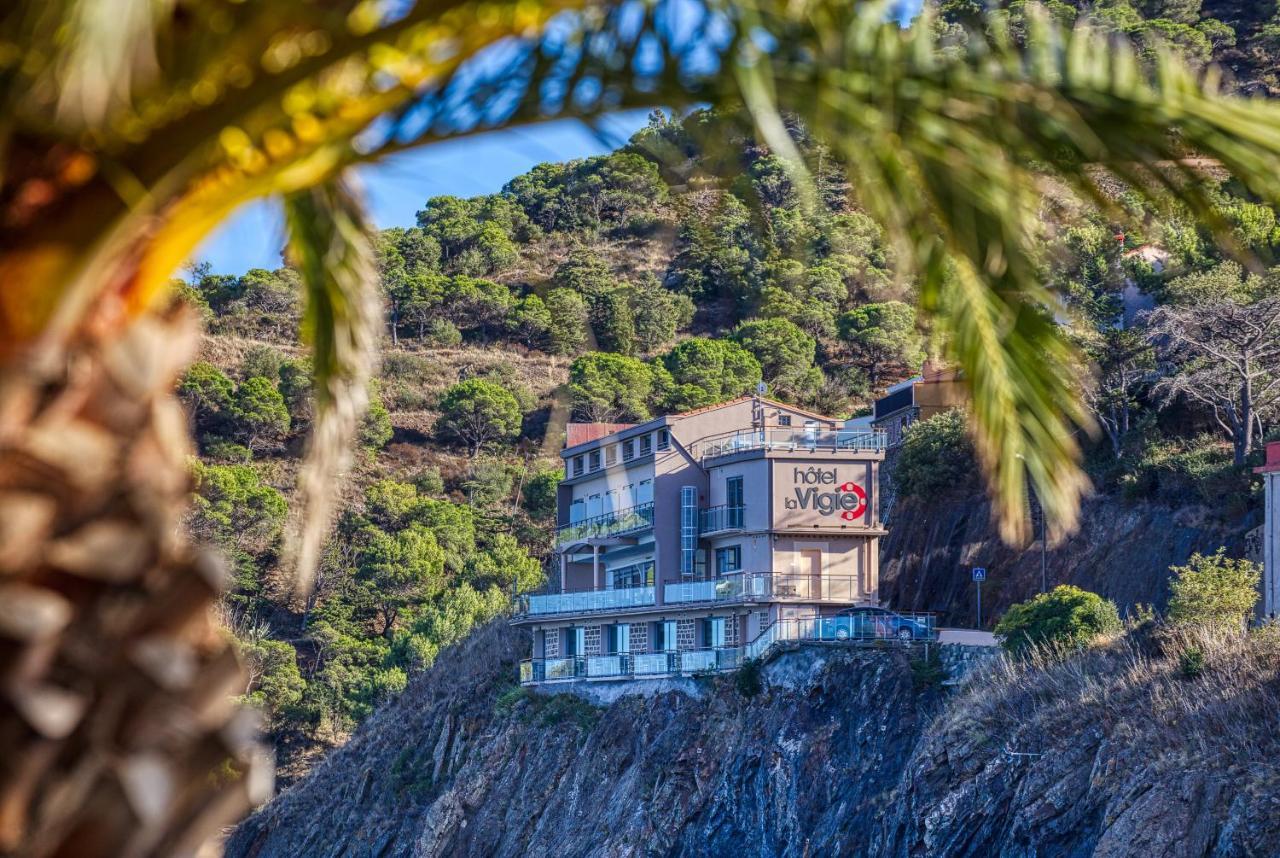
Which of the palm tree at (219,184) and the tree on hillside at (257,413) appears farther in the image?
the tree on hillside at (257,413)

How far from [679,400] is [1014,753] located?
58304 mm

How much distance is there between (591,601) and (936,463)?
1457 cm

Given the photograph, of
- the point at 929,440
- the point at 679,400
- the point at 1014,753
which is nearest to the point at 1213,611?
the point at 1014,753

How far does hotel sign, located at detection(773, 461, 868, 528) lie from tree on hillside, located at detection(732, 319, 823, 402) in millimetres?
40932

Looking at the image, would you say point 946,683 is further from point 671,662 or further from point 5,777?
point 5,777

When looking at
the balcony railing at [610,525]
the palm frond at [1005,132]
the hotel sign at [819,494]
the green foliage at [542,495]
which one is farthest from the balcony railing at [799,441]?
the palm frond at [1005,132]

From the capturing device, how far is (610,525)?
5656 cm

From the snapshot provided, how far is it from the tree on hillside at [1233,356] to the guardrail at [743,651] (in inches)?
468

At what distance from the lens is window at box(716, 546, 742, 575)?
51.9 meters

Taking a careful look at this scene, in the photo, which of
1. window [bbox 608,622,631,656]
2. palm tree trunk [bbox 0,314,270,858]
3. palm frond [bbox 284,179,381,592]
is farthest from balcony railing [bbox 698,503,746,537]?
palm tree trunk [bbox 0,314,270,858]

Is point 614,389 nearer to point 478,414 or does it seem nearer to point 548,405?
point 548,405

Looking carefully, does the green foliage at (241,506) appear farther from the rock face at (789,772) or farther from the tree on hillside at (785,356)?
the tree on hillside at (785,356)

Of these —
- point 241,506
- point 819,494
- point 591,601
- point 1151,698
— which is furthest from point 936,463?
point 241,506

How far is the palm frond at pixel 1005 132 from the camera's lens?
366cm
